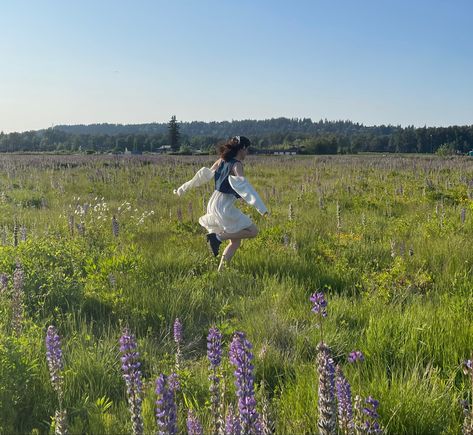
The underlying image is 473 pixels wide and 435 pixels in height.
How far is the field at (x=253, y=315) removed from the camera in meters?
2.81

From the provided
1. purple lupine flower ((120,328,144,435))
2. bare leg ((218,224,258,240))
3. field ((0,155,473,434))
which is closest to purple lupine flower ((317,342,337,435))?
field ((0,155,473,434))

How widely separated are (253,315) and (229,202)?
2591mm

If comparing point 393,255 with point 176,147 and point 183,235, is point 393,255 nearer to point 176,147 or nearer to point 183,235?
point 183,235

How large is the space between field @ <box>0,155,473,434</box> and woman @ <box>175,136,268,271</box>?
287mm

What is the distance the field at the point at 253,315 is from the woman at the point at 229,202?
287 mm

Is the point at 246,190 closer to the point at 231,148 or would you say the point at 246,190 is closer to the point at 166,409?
the point at 231,148

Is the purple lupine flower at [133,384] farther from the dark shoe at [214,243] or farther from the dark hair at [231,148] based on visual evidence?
the dark hair at [231,148]

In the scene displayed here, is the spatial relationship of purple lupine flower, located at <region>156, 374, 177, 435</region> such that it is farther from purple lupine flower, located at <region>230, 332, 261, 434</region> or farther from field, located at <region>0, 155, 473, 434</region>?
field, located at <region>0, 155, 473, 434</region>

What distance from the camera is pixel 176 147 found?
93.1 m

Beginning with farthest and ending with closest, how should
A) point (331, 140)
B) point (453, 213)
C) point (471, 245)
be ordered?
point (331, 140)
point (453, 213)
point (471, 245)

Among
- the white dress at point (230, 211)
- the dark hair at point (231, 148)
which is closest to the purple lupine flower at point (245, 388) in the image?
the white dress at point (230, 211)

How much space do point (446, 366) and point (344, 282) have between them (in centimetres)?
221

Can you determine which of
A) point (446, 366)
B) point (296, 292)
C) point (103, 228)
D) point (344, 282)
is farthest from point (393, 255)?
point (103, 228)

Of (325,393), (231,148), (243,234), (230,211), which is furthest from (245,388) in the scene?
(231,148)
